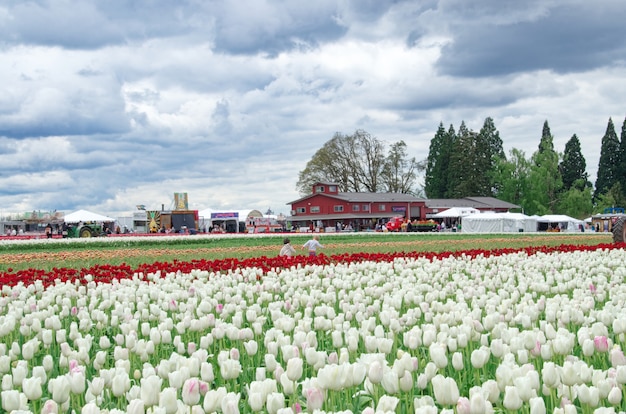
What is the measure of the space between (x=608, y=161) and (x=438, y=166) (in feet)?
66.8

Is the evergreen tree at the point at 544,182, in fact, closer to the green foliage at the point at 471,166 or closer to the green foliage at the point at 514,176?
the green foliage at the point at 514,176

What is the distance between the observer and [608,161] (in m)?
80.1

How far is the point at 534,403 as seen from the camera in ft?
9.54

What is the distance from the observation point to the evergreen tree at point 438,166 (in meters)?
85.3

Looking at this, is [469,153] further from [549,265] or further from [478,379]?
[478,379]

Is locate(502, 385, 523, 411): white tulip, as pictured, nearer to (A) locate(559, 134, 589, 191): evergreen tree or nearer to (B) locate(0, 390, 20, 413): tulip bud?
(B) locate(0, 390, 20, 413): tulip bud

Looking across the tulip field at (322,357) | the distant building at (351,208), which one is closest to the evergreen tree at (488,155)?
the distant building at (351,208)

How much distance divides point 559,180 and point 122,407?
79.5 m

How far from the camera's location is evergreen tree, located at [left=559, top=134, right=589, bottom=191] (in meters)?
83.8

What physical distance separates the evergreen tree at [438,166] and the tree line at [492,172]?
13 cm

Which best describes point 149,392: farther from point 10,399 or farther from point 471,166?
point 471,166

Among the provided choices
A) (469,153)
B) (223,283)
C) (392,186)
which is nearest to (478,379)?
(223,283)

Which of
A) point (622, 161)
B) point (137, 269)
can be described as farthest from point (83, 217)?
point (622, 161)

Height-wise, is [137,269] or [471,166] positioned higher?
[471,166]
